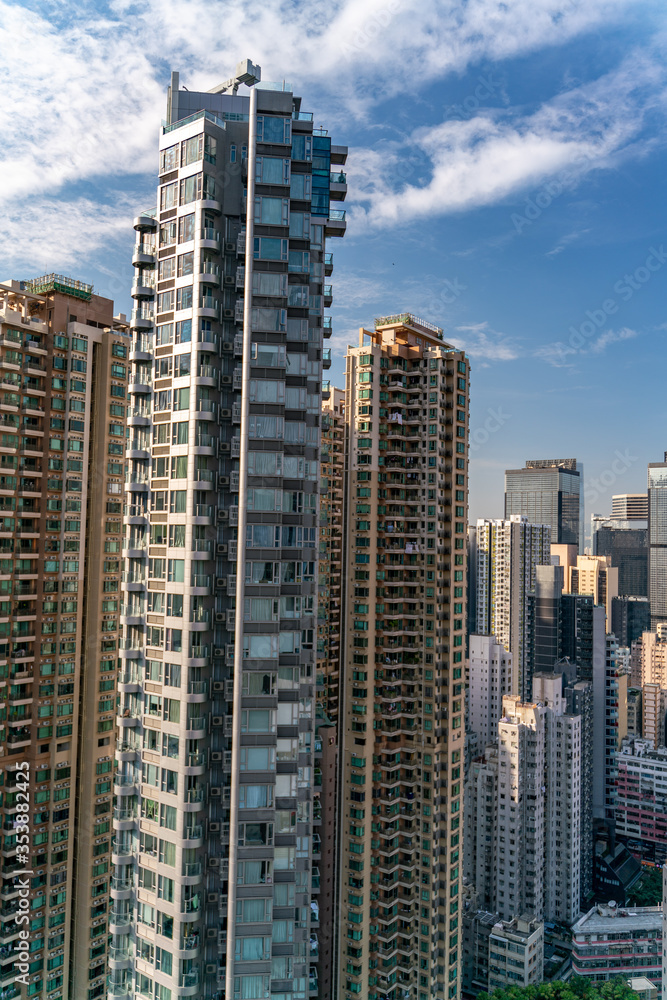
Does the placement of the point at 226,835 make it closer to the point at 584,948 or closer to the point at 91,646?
the point at 91,646

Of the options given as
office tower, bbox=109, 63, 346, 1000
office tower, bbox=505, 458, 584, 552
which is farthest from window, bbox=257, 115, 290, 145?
office tower, bbox=505, 458, 584, 552

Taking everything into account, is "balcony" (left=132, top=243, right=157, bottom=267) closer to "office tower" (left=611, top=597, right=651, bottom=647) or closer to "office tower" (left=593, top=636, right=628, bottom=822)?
"office tower" (left=593, top=636, right=628, bottom=822)

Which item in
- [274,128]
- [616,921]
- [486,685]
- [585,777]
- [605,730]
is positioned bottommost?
[616,921]

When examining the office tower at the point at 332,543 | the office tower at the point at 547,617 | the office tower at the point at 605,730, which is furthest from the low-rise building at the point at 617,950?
the office tower at the point at 547,617

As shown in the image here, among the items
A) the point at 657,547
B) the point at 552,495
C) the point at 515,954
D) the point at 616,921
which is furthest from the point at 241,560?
the point at 552,495

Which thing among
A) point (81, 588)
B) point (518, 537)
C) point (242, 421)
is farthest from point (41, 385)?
point (518, 537)

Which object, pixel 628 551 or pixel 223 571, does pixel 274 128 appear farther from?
pixel 628 551
